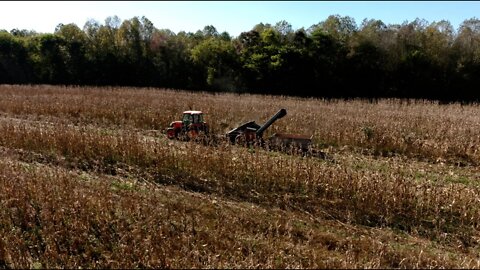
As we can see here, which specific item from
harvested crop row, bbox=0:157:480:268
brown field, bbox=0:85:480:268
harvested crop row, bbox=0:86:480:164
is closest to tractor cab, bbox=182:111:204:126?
harvested crop row, bbox=0:86:480:164

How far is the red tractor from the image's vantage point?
1141cm

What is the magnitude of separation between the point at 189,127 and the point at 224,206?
5.47 metres

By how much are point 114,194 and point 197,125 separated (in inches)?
206

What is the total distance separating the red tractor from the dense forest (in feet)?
68.7

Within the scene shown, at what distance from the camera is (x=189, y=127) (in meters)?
11.5

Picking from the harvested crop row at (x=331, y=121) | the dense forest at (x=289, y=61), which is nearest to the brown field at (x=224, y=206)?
the harvested crop row at (x=331, y=121)

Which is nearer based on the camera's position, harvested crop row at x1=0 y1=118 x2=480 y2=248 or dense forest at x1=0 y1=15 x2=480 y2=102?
harvested crop row at x1=0 y1=118 x2=480 y2=248

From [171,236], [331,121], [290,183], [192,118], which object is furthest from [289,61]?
[171,236]

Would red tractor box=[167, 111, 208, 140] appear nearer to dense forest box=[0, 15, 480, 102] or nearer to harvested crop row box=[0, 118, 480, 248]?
harvested crop row box=[0, 118, 480, 248]

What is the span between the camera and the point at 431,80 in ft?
106

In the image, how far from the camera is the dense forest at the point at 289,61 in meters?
32.4

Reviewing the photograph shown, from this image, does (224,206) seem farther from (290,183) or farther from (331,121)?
(331,121)

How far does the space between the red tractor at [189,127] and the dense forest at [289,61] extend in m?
20.9

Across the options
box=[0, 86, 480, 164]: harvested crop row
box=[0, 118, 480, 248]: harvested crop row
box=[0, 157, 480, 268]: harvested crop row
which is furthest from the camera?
box=[0, 86, 480, 164]: harvested crop row
